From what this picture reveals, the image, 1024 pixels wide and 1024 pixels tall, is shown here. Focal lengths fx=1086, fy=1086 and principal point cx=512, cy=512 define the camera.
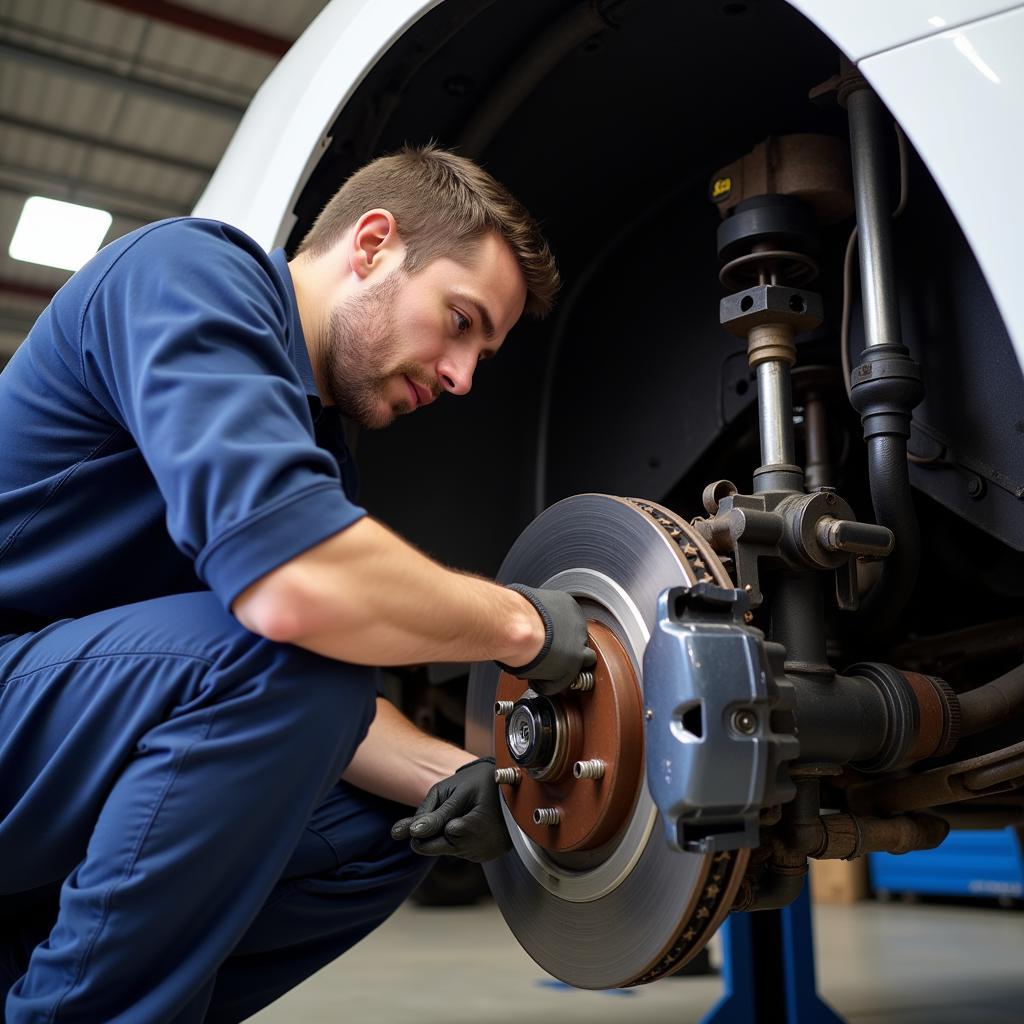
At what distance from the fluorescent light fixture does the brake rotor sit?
5.39 metres

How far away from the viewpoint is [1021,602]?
126 cm

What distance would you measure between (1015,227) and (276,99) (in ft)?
3.10

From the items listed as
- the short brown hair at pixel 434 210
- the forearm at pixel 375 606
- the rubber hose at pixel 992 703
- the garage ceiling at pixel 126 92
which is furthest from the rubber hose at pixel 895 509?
the garage ceiling at pixel 126 92

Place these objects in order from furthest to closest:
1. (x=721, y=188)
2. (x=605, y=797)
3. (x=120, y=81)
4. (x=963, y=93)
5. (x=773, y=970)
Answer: (x=120, y=81)
(x=773, y=970)
(x=721, y=188)
(x=605, y=797)
(x=963, y=93)

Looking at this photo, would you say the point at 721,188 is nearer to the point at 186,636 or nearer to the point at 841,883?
the point at 186,636

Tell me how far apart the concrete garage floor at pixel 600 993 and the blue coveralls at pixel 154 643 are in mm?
979

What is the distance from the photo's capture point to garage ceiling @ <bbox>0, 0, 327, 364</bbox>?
4324mm

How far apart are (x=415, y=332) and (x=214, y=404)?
1.29 feet

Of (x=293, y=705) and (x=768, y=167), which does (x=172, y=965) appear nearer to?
(x=293, y=705)

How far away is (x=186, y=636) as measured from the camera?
2.54 ft

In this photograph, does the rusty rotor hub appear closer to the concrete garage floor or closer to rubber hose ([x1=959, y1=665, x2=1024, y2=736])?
rubber hose ([x1=959, y1=665, x2=1024, y2=736])

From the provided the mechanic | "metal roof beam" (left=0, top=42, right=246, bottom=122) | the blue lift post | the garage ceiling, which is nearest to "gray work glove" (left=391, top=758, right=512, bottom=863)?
the mechanic

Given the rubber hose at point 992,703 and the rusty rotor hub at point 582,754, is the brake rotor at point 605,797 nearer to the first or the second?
the rusty rotor hub at point 582,754

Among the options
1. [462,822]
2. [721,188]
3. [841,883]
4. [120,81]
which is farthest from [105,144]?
[462,822]
